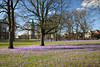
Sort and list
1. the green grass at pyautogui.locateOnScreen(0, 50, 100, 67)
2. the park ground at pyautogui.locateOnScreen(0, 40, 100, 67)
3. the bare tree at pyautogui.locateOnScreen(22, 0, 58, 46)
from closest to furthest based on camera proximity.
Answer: the green grass at pyautogui.locateOnScreen(0, 50, 100, 67) < the park ground at pyautogui.locateOnScreen(0, 40, 100, 67) < the bare tree at pyautogui.locateOnScreen(22, 0, 58, 46)

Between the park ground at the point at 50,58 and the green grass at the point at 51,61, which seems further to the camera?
the park ground at the point at 50,58

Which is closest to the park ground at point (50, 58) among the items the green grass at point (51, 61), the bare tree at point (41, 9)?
the green grass at point (51, 61)

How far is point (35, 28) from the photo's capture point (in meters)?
21.8

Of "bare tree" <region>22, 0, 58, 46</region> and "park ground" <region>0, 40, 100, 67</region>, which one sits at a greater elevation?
"bare tree" <region>22, 0, 58, 46</region>

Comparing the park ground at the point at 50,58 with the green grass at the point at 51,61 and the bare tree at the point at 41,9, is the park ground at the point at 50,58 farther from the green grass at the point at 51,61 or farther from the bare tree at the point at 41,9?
the bare tree at the point at 41,9

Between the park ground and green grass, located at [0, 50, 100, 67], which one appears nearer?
green grass, located at [0, 50, 100, 67]

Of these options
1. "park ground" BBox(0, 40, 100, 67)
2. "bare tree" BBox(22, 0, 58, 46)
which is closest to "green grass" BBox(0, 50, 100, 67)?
"park ground" BBox(0, 40, 100, 67)

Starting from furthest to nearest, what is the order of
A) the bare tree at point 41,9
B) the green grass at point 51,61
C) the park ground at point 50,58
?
the bare tree at point 41,9
the park ground at point 50,58
the green grass at point 51,61

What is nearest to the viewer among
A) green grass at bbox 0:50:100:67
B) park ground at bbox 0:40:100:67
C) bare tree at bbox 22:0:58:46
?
green grass at bbox 0:50:100:67

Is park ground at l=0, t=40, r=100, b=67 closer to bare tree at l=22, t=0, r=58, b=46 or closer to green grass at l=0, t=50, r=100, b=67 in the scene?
green grass at l=0, t=50, r=100, b=67

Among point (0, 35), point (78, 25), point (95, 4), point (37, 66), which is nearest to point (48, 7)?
point (95, 4)

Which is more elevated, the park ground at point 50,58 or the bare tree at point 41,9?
the bare tree at point 41,9

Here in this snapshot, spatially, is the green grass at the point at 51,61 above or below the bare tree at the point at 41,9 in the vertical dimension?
below

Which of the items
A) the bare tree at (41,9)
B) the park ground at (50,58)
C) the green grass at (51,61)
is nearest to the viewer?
the green grass at (51,61)
